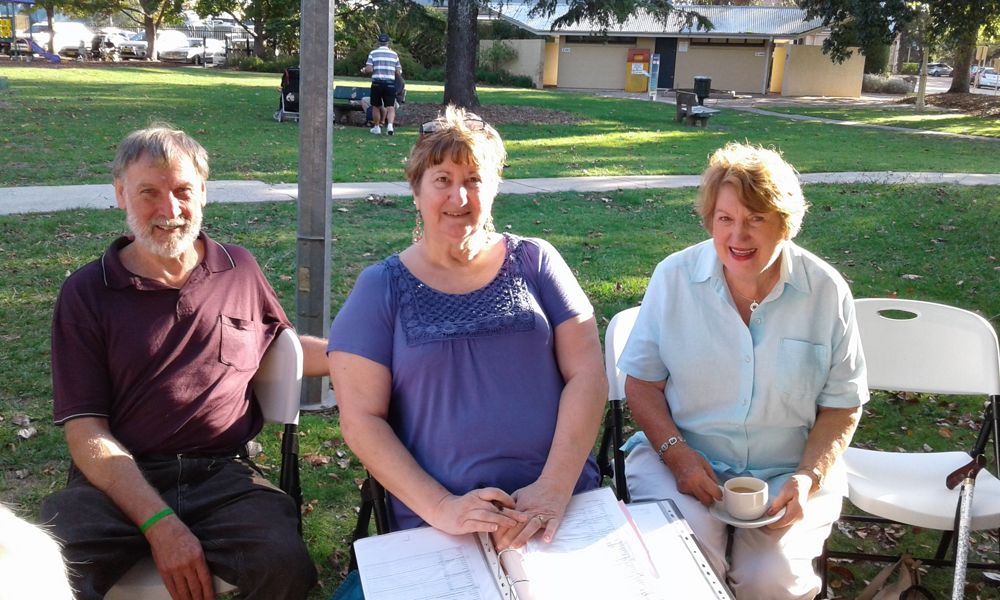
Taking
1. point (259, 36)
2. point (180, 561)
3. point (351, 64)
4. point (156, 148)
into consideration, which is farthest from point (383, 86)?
point (259, 36)

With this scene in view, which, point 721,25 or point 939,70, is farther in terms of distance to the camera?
point 939,70

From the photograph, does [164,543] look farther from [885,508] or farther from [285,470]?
[885,508]

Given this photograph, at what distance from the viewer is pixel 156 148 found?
2930 millimetres

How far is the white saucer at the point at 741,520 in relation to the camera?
2.69 m

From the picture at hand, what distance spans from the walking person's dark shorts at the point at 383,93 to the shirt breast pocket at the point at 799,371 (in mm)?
14190

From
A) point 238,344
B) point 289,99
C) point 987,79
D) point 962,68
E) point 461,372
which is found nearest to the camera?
point 461,372

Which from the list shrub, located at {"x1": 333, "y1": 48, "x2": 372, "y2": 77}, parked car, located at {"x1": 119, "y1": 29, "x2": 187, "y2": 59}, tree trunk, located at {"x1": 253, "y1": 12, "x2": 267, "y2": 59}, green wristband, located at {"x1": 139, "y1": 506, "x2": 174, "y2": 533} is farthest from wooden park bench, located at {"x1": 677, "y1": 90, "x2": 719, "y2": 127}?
parked car, located at {"x1": 119, "y1": 29, "x2": 187, "y2": 59}

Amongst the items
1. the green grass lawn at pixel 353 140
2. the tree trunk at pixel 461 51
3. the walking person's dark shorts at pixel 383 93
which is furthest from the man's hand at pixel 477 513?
the tree trunk at pixel 461 51

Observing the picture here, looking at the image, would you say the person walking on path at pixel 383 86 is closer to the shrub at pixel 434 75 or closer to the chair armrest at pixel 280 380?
the chair armrest at pixel 280 380

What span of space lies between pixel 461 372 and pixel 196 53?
44.9m

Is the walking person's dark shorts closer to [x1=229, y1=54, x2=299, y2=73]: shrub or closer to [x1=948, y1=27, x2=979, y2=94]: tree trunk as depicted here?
[x1=229, y1=54, x2=299, y2=73]: shrub

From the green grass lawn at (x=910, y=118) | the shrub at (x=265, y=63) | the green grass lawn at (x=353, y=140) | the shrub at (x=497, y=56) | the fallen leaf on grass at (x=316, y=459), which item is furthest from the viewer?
the shrub at (x=497, y=56)

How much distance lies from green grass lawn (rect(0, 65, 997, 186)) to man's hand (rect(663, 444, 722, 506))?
829 cm

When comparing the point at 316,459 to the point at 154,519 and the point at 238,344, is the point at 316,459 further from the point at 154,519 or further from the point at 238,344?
the point at 154,519
